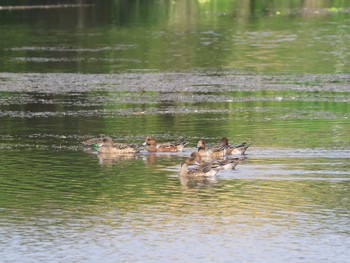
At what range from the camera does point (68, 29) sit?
5747 centimetres

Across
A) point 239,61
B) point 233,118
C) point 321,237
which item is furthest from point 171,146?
point 239,61

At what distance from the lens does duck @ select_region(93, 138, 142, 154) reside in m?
22.6

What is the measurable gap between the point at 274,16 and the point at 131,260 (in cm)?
5128

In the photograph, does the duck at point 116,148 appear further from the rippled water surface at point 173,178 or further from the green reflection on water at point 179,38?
the green reflection on water at point 179,38

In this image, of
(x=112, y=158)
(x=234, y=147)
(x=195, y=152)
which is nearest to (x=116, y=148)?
(x=112, y=158)

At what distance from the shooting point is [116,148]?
22.6 metres

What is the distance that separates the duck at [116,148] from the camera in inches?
888

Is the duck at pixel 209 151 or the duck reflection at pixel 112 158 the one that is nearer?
the duck at pixel 209 151

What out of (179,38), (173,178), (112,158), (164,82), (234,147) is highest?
(234,147)

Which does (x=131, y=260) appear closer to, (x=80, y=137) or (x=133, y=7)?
(x=80, y=137)

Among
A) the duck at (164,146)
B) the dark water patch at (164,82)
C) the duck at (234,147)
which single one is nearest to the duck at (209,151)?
the duck at (234,147)

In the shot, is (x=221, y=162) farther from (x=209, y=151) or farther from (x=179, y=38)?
(x=179, y=38)

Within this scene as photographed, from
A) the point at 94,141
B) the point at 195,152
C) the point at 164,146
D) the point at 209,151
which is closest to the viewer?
the point at 195,152

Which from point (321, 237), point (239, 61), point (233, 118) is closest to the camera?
point (321, 237)
